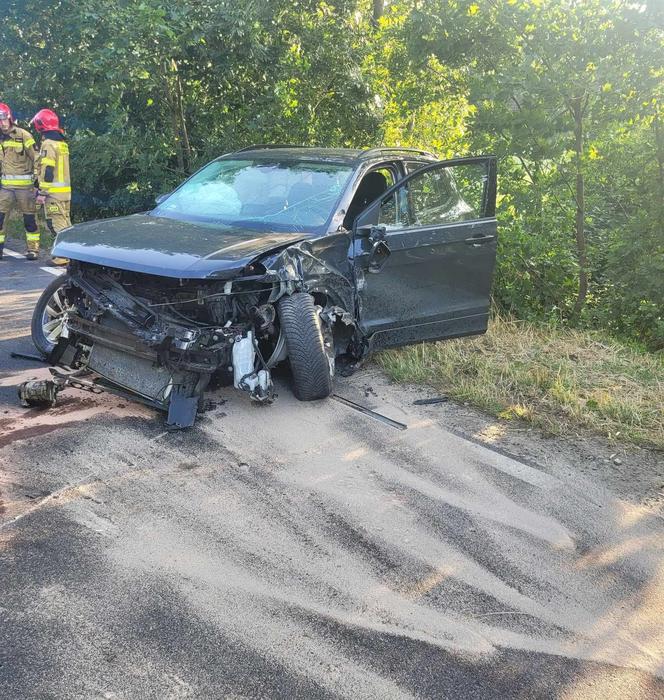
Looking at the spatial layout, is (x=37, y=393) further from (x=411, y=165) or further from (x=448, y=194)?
(x=448, y=194)

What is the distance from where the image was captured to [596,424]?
15.3 ft

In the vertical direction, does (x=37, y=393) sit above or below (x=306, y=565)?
above

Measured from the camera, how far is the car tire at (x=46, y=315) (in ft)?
17.3

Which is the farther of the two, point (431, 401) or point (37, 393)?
point (431, 401)

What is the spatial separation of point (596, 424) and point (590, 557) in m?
1.55

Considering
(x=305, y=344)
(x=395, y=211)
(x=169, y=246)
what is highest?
(x=395, y=211)

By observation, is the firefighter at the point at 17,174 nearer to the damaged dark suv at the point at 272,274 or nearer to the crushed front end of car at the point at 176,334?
the damaged dark suv at the point at 272,274

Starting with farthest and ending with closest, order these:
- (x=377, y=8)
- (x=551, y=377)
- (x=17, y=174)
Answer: (x=377, y=8), (x=17, y=174), (x=551, y=377)

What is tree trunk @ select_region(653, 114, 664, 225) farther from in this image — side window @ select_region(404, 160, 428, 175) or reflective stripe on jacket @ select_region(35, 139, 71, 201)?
reflective stripe on jacket @ select_region(35, 139, 71, 201)

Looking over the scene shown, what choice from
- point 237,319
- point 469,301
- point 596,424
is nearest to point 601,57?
point 469,301

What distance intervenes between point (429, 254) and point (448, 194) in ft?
2.72

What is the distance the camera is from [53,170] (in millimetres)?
9625

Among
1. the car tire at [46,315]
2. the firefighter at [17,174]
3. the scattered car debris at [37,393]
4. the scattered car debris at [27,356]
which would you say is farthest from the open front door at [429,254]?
the firefighter at [17,174]

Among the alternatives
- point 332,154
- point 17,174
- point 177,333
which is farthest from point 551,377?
point 17,174
